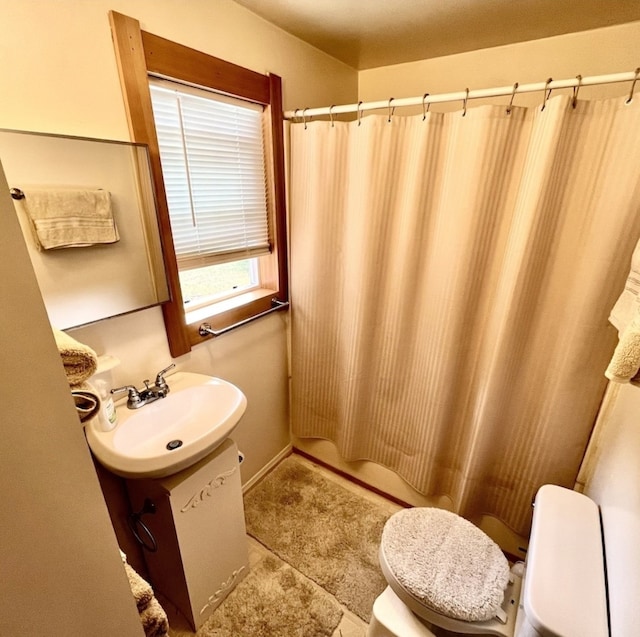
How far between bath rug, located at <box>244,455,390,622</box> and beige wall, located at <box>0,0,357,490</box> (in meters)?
0.22

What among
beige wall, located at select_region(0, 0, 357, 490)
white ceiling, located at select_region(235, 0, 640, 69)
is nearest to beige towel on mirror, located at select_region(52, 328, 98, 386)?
beige wall, located at select_region(0, 0, 357, 490)

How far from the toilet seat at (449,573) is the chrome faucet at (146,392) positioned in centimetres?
101

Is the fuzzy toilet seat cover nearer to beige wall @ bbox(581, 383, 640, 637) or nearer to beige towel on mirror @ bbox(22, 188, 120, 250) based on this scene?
beige wall @ bbox(581, 383, 640, 637)

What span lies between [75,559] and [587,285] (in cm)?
149

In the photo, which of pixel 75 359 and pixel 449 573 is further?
pixel 449 573

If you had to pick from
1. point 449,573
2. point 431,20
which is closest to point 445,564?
point 449,573

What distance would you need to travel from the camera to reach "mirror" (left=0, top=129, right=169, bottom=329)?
0.92 metres

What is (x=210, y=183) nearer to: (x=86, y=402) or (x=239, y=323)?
(x=239, y=323)

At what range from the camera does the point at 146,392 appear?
1279 millimetres

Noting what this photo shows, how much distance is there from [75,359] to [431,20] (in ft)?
5.71

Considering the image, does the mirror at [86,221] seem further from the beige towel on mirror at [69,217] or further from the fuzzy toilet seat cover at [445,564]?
the fuzzy toilet seat cover at [445,564]

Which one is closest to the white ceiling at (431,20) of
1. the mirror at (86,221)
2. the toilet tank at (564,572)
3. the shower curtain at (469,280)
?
the shower curtain at (469,280)

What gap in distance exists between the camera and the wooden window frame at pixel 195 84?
1059 mm

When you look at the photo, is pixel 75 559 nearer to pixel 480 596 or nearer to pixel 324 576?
pixel 480 596
